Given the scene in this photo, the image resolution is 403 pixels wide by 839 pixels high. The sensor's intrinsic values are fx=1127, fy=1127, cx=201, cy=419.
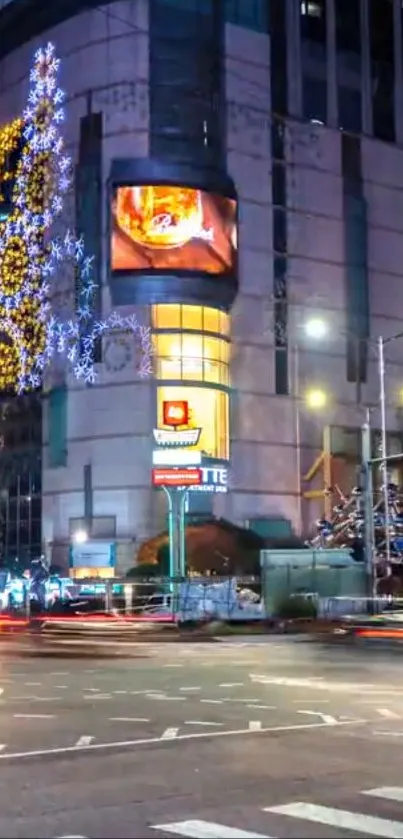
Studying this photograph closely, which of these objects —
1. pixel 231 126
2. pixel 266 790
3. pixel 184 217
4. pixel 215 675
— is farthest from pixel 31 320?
pixel 266 790

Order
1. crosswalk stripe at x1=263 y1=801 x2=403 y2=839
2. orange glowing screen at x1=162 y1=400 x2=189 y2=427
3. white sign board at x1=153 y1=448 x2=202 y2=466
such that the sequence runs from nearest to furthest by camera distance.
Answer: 1. crosswalk stripe at x1=263 y1=801 x2=403 y2=839
2. white sign board at x1=153 y1=448 x2=202 y2=466
3. orange glowing screen at x1=162 y1=400 x2=189 y2=427

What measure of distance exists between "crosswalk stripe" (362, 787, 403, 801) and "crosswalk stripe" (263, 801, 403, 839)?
0.68 m

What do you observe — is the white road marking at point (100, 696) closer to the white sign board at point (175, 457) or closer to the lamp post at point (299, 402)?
the white sign board at point (175, 457)

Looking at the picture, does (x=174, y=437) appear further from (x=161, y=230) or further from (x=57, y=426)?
(x=161, y=230)

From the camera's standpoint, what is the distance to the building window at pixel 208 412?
204 feet

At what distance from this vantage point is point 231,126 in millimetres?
65562

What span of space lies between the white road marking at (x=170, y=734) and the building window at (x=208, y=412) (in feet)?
158

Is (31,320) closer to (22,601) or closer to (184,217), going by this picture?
(184,217)

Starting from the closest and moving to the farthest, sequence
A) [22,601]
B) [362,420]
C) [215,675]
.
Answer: [215,675] < [22,601] < [362,420]

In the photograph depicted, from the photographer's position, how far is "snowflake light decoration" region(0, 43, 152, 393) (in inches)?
2464

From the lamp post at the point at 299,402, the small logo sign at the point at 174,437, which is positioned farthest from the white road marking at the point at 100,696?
the lamp post at the point at 299,402

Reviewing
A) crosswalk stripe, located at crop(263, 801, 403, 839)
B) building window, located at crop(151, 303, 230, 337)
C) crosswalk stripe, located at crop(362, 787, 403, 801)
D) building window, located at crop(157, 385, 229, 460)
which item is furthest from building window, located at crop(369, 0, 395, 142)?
crosswalk stripe, located at crop(263, 801, 403, 839)

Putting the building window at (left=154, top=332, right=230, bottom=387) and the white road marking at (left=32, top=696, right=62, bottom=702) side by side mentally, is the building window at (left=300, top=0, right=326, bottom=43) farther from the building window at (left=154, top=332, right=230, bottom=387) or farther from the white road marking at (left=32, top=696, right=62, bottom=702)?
the white road marking at (left=32, top=696, right=62, bottom=702)

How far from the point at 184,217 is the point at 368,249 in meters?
13.9
